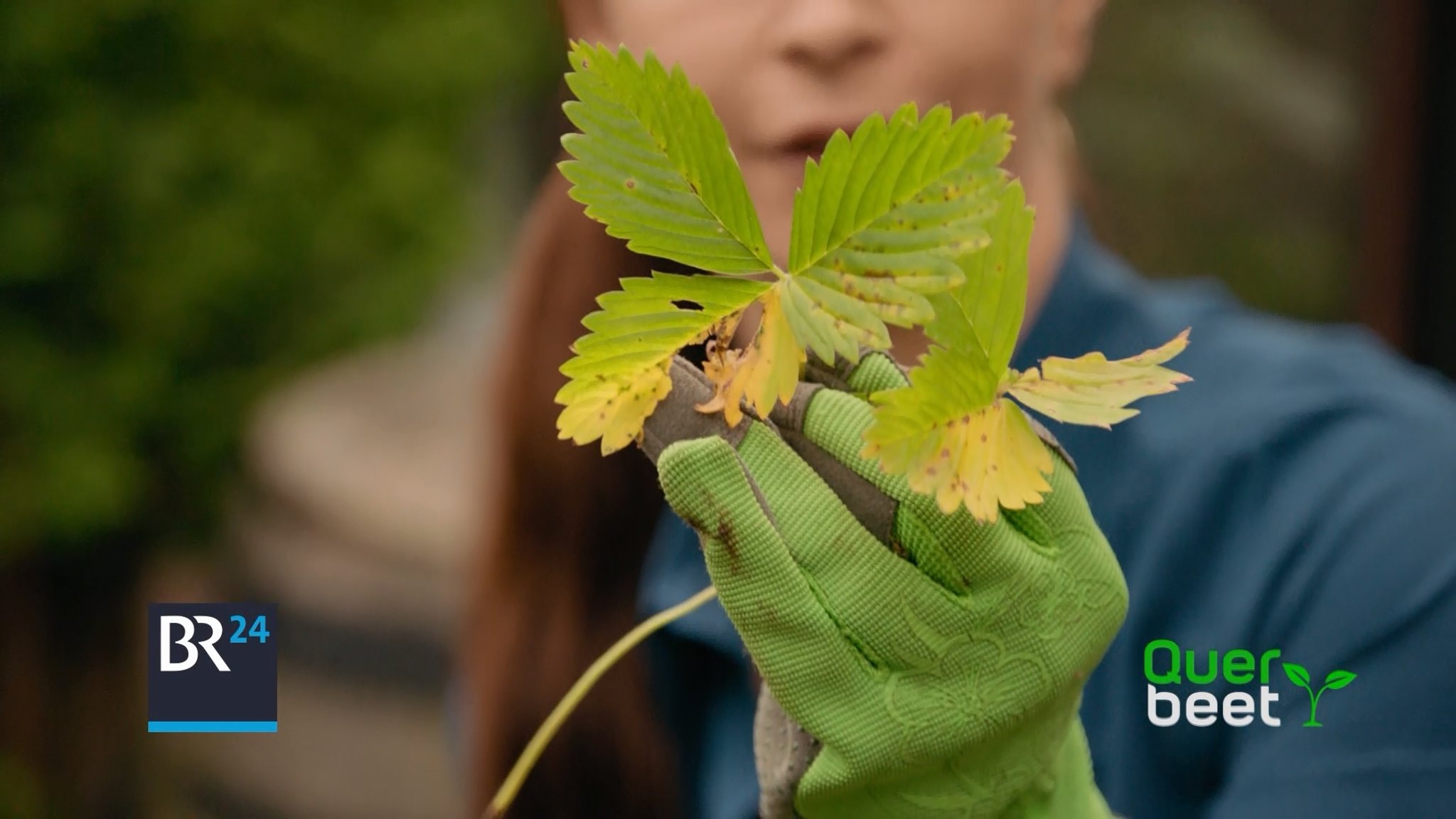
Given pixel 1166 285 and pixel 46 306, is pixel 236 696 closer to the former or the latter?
pixel 1166 285

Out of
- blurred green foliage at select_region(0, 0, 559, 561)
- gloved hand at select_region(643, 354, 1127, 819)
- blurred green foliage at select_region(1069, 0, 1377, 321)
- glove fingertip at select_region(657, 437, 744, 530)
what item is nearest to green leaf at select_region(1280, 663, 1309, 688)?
gloved hand at select_region(643, 354, 1127, 819)

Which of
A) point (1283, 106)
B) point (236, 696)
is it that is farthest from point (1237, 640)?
point (1283, 106)

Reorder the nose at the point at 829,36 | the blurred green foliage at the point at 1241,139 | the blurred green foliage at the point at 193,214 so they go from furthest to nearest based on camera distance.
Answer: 1. the blurred green foliage at the point at 1241,139
2. the blurred green foliage at the point at 193,214
3. the nose at the point at 829,36

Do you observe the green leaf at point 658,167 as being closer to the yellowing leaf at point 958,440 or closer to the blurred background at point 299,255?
the yellowing leaf at point 958,440

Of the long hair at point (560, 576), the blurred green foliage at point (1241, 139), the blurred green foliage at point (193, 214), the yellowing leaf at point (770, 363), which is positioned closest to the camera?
the yellowing leaf at point (770, 363)

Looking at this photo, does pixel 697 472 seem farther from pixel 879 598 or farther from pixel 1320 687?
pixel 1320 687

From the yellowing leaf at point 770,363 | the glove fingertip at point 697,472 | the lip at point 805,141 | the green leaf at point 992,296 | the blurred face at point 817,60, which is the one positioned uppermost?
the blurred face at point 817,60

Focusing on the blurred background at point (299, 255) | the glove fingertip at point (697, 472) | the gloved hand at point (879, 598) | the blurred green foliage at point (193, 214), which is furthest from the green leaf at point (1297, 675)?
the blurred green foliage at point (193, 214)
